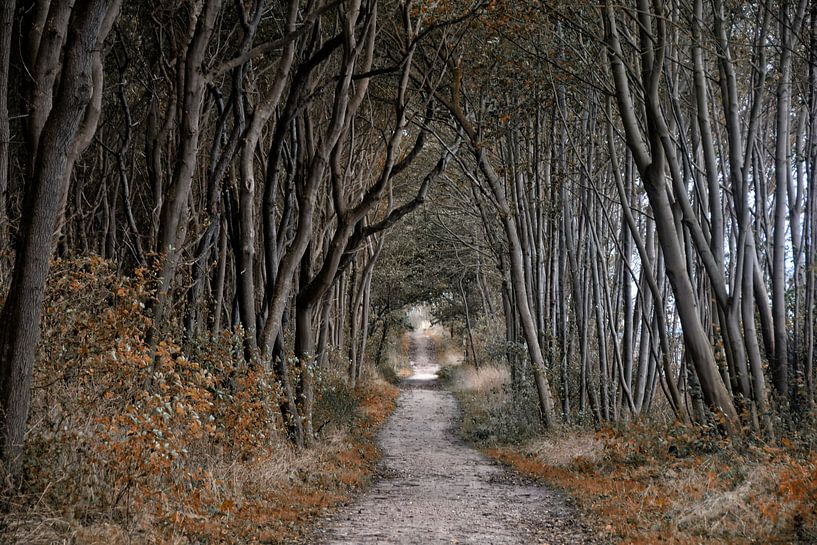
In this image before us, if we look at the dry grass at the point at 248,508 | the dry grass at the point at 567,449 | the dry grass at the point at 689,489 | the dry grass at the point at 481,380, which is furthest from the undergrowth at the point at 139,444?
the dry grass at the point at 481,380

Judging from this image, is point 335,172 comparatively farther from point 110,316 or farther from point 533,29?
point 110,316

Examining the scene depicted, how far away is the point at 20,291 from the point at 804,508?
584cm

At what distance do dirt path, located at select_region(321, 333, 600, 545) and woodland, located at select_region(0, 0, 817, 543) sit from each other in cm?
44

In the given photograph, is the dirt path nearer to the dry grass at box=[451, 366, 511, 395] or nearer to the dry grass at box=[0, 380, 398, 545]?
the dry grass at box=[0, 380, 398, 545]

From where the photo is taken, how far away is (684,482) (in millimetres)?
7652

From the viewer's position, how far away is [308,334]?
1134 cm

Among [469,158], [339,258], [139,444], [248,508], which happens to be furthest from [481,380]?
[139,444]

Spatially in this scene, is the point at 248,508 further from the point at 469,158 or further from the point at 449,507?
the point at 469,158

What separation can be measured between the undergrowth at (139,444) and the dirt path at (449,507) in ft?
1.93

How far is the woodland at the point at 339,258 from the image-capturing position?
5.29 m

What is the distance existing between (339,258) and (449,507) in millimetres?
3929

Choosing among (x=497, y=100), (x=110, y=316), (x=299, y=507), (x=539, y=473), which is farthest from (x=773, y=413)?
(x=497, y=100)

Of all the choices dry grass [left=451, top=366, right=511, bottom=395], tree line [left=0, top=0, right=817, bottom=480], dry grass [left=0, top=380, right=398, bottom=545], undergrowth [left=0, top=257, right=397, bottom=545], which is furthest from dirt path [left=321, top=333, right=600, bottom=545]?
dry grass [left=451, top=366, right=511, bottom=395]

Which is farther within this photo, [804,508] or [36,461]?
[804,508]
